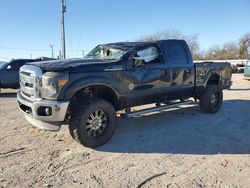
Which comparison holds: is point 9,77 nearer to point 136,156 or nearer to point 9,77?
point 9,77

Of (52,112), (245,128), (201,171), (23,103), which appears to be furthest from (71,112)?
(245,128)

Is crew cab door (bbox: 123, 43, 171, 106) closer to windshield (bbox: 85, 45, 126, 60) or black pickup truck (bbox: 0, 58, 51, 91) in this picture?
windshield (bbox: 85, 45, 126, 60)

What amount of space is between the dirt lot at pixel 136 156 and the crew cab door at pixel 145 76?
761mm

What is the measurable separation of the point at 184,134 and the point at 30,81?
332 cm

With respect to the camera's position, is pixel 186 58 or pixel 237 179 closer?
pixel 237 179

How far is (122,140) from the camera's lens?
5.66 meters

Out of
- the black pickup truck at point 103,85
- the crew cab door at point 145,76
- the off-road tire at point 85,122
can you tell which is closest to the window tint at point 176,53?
the black pickup truck at point 103,85

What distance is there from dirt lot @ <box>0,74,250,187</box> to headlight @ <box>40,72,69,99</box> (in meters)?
1.03

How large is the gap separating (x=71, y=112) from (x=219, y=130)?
11.0ft

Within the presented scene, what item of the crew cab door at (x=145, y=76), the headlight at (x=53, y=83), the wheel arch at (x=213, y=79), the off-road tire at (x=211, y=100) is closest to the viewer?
the headlight at (x=53, y=83)

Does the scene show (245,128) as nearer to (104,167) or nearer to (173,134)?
(173,134)

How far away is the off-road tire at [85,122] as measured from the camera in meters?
5.04

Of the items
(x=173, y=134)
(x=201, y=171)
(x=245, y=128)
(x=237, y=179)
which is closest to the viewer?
(x=237, y=179)

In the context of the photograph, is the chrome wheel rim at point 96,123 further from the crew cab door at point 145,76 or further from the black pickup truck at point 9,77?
the black pickup truck at point 9,77
